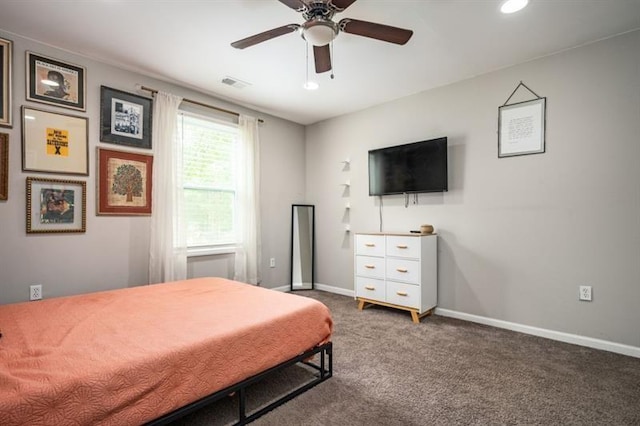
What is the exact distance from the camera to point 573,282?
2.70 metres

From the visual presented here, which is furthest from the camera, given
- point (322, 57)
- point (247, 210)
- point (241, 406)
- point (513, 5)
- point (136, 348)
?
point (247, 210)

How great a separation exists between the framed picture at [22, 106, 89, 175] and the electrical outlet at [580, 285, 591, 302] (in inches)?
176

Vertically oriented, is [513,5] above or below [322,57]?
above

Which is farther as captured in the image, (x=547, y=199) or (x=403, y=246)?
(x=403, y=246)

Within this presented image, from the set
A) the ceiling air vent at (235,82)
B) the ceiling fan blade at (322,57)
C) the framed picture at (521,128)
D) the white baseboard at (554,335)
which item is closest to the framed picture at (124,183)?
the ceiling air vent at (235,82)

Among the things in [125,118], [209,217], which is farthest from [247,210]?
[125,118]

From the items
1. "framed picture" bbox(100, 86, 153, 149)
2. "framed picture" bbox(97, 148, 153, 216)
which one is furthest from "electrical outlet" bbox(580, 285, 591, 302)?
"framed picture" bbox(100, 86, 153, 149)

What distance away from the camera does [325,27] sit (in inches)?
73.9

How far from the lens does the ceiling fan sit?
1.84m

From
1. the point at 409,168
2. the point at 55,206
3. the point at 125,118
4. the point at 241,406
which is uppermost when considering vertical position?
the point at 125,118

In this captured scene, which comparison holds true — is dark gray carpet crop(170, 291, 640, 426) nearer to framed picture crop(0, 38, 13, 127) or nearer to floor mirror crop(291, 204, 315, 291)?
floor mirror crop(291, 204, 315, 291)

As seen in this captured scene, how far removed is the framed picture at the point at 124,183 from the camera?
2.91m

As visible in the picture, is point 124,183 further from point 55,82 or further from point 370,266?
point 370,266

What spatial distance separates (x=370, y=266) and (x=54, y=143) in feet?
10.6
